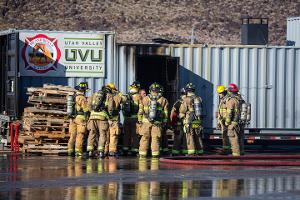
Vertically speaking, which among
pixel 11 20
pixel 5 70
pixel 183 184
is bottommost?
pixel 183 184

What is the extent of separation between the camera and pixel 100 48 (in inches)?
1052

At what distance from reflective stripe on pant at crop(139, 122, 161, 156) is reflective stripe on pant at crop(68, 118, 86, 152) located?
1.46 metres

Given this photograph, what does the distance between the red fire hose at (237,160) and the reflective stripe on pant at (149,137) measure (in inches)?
71.8

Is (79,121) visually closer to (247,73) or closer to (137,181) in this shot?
(247,73)

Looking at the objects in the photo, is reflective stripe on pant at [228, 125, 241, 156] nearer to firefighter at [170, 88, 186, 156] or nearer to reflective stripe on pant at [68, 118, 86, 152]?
firefighter at [170, 88, 186, 156]

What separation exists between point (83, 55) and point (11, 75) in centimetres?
202

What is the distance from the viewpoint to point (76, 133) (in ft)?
79.6

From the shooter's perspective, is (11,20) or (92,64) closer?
(92,64)

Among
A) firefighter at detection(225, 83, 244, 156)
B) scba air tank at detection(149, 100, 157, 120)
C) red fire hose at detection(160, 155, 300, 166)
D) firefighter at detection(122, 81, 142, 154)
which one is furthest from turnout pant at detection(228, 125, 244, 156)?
firefighter at detection(122, 81, 142, 154)

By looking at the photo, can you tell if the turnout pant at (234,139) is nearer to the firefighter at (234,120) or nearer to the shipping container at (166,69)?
A: the firefighter at (234,120)

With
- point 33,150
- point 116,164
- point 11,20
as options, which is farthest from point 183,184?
point 11,20

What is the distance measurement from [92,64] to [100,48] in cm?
49

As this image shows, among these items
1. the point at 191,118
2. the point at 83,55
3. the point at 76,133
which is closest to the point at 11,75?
the point at 83,55

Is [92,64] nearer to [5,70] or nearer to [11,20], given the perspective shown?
[5,70]
